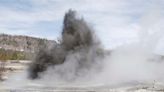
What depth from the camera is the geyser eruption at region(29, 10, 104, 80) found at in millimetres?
50372

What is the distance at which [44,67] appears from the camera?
171 feet

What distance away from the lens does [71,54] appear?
172ft

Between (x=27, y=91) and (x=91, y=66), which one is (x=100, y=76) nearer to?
(x=91, y=66)

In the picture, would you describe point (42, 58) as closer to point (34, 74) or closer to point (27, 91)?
point (34, 74)

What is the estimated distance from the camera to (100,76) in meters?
49.4

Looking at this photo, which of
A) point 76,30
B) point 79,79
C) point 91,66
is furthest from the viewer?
point 76,30

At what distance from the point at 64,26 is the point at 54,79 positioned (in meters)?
9.84

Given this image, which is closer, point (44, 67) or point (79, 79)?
point (79, 79)

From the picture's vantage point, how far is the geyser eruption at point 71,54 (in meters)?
50.4

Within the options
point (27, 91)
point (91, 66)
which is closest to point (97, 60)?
point (91, 66)

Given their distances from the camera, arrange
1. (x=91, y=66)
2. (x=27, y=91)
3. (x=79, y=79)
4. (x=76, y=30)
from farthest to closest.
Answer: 1. (x=76, y=30)
2. (x=91, y=66)
3. (x=79, y=79)
4. (x=27, y=91)

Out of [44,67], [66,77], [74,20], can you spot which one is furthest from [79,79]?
[74,20]

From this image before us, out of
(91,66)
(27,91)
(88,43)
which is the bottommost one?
(27,91)

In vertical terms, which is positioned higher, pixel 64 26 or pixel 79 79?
pixel 64 26
